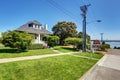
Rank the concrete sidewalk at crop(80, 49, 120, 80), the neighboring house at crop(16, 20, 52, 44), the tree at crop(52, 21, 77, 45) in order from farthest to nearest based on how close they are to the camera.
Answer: the tree at crop(52, 21, 77, 45)
the neighboring house at crop(16, 20, 52, 44)
the concrete sidewalk at crop(80, 49, 120, 80)

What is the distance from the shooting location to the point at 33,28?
105 feet

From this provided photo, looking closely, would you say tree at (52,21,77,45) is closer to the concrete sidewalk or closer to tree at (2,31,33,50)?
tree at (2,31,33,50)

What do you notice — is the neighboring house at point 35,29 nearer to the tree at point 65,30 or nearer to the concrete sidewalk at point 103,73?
the tree at point 65,30

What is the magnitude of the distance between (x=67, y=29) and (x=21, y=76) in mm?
39701

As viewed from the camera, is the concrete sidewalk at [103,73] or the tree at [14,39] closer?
the concrete sidewalk at [103,73]

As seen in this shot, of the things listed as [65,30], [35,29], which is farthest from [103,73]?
[65,30]

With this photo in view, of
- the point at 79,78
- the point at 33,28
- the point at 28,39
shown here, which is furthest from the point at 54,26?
the point at 79,78

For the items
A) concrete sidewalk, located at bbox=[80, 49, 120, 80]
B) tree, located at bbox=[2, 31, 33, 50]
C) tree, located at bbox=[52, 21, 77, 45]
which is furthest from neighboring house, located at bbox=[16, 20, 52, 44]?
concrete sidewalk, located at bbox=[80, 49, 120, 80]

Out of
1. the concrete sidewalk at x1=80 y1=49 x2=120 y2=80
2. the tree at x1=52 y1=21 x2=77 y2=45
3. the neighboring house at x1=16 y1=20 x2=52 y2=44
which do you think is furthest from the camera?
the tree at x1=52 y1=21 x2=77 y2=45

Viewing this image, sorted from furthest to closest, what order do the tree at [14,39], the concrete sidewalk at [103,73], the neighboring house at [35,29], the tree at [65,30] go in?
the tree at [65,30] → the neighboring house at [35,29] → the tree at [14,39] → the concrete sidewalk at [103,73]

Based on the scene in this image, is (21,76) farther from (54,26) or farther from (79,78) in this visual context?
(54,26)

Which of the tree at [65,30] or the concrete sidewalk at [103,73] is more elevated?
the tree at [65,30]

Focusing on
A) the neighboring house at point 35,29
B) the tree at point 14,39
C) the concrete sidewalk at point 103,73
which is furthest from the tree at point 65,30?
the concrete sidewalk at point 103,73

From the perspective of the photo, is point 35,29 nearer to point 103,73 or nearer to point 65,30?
point 65,30
